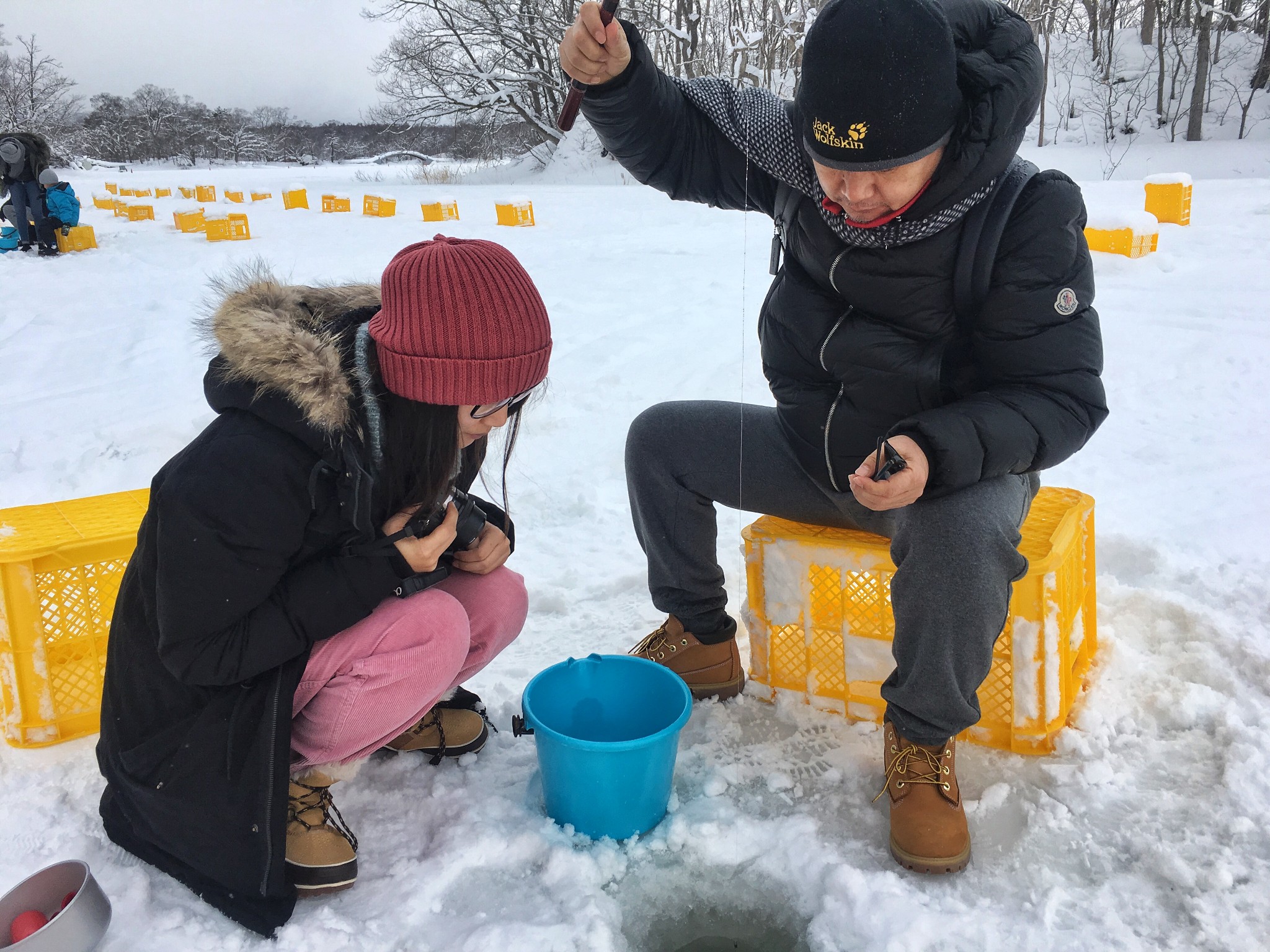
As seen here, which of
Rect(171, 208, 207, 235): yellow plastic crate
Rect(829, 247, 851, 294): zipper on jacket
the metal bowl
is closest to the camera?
the metal bowl

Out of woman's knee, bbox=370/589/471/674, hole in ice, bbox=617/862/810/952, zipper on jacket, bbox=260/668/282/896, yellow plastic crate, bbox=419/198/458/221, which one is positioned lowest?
hole in ice, bbox=617/862/810/952

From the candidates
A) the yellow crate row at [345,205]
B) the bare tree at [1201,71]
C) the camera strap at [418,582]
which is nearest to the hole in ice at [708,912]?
the camera strap at [418,582]

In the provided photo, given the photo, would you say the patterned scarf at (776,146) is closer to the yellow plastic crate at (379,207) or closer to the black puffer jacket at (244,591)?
the black puffer jacket at (244,591)

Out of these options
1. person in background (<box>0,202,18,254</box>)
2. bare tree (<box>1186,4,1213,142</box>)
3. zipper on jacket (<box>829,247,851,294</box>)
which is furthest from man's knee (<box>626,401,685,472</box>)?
bare tree (<box>1186,4,1213,142</box>)

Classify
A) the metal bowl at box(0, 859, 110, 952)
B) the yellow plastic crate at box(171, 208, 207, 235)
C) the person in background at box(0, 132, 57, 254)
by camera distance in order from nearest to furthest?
the metal bowl at box(0, 859, 110, 952) < the person in background at box(0, 132, 57, 254) < the yellow plastic crate at box(171, 208, 207, 235)

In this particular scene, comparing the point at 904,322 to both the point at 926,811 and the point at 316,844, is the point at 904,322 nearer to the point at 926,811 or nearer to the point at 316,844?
the point at 926,811

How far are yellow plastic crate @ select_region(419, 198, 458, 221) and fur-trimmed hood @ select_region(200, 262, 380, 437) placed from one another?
1032 centimetres

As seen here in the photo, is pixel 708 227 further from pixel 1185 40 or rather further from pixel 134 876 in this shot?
pixel 1185 40

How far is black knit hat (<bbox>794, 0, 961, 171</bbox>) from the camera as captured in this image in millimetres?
1396

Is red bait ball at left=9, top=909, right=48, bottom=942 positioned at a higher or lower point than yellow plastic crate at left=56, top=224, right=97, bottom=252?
lower

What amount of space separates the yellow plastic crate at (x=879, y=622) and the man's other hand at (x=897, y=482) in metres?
0.38

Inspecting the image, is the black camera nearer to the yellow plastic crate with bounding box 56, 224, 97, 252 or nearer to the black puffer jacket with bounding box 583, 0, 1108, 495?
the black puffer jacket with bounding box 583, 0, 1108, 495

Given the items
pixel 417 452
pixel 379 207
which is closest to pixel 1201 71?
pixel 379 207

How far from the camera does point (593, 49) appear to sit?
1.74 m
